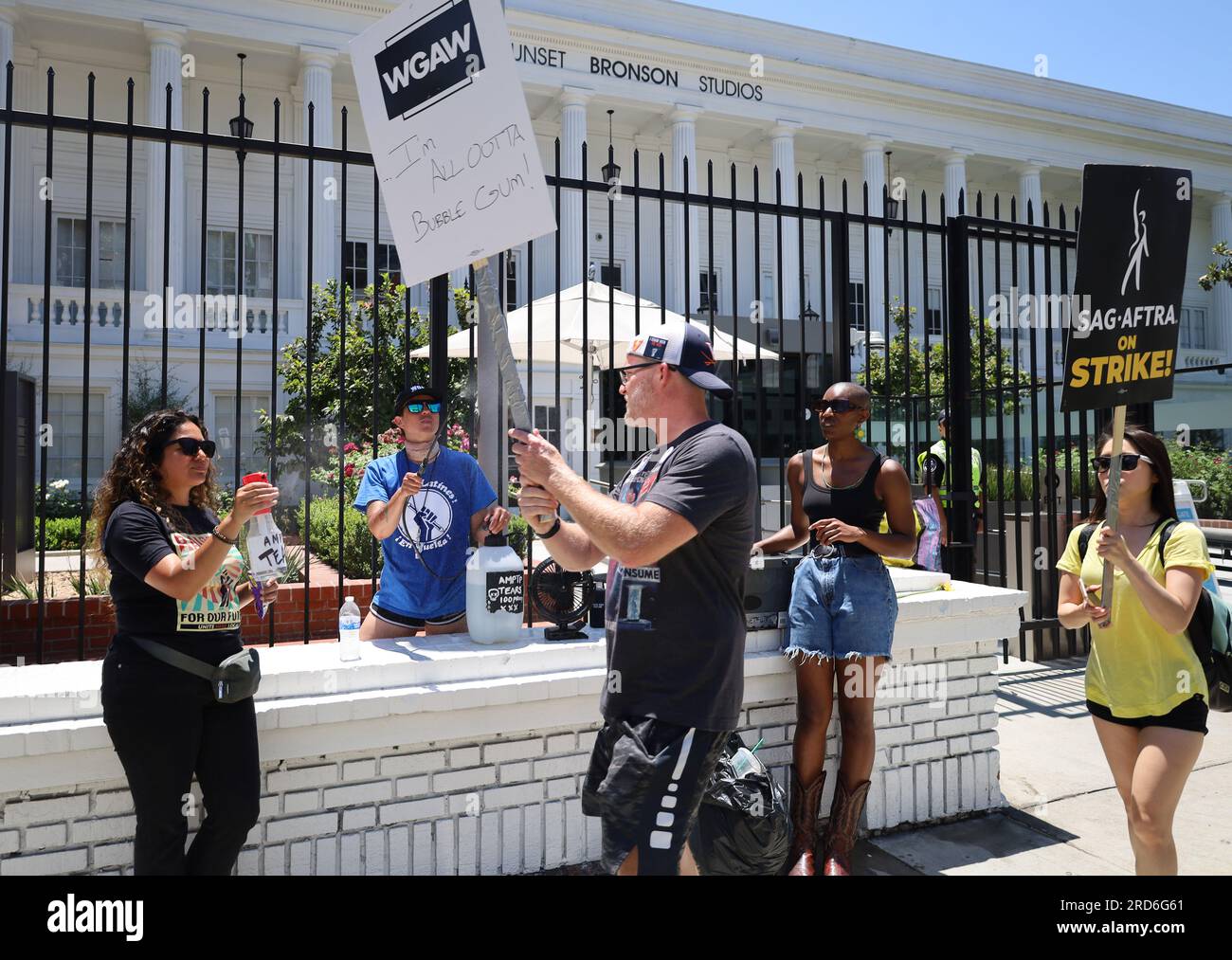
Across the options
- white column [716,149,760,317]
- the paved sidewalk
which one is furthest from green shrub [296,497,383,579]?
white column [716,149,760,317]

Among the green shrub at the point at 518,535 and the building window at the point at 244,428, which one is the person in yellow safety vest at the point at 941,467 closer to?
the green shrub at the point at 518,535

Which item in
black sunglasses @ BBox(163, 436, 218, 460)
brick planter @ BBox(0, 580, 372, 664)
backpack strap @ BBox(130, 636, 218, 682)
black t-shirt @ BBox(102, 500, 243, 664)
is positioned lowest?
brick planter @ BBox(0, 580, 372, 664)

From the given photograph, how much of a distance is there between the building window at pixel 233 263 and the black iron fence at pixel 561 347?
0.09 m

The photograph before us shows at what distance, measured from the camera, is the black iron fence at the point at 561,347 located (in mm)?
3672

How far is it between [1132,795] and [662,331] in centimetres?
212

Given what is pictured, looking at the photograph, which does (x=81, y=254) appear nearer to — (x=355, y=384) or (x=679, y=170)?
(x=355, y=384)

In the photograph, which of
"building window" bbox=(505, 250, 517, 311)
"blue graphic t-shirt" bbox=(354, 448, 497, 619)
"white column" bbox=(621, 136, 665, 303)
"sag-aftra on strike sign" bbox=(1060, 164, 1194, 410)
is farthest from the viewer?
"white column" bbox=(621, 136, 665, 303)

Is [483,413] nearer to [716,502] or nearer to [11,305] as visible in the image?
[716,502]

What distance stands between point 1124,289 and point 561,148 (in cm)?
1377

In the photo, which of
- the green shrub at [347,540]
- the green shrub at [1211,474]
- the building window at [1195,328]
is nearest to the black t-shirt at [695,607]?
the green shrub at [347,540]

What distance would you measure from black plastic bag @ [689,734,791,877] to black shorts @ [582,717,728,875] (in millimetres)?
678

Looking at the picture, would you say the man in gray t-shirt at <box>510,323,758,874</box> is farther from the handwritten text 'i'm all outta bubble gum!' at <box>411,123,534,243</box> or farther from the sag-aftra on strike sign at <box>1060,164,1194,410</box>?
the sag-aftra on strike sign at <box>1060,164,1194,410</box>

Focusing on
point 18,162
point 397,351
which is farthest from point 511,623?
point 18,162

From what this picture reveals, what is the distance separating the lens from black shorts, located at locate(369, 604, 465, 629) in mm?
3695
